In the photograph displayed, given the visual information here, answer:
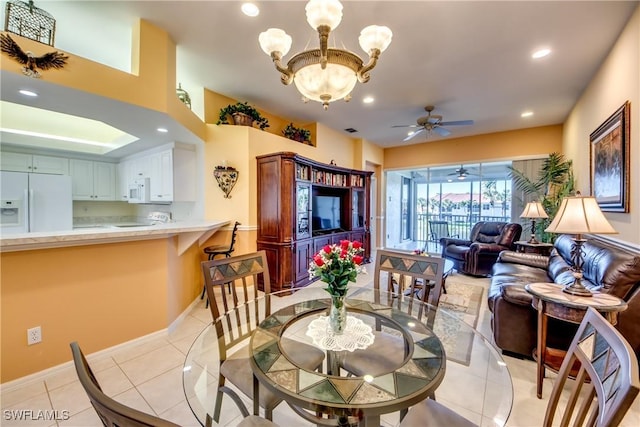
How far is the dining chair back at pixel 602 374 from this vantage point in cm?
60

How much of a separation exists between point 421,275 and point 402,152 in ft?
19.0

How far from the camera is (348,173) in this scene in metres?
5.55

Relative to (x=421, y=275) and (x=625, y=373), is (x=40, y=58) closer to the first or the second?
(x=421, y=275)

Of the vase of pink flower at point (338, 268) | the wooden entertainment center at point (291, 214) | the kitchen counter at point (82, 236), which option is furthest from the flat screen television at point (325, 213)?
the vase of pink flower at point (338, 268)

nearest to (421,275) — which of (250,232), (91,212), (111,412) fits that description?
(111,412)

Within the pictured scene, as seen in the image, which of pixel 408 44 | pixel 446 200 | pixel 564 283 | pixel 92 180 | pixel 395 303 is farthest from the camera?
pixel 446 200

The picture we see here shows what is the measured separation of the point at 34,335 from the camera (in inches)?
75.6

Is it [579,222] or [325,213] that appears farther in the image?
[325,213]

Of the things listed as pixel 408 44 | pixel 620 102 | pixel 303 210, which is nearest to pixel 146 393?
pixel 303 210

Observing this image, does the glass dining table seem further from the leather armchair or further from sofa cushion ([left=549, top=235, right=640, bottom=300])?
the leather armchair

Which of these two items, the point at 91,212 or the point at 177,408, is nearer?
the point at 177,408

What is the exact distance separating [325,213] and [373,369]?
157 inches

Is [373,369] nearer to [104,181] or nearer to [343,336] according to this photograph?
[343,336]

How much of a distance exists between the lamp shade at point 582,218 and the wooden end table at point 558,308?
0.44 meters
